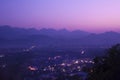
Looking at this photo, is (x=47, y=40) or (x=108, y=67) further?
(x=47, y=40)

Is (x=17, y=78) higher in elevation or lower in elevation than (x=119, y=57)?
lower

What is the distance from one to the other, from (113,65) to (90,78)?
870mm

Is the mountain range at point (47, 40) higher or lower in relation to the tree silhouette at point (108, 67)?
lower

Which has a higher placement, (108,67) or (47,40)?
(108,67)

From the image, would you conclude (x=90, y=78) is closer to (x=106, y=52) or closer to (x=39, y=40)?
(x=106, y=52)

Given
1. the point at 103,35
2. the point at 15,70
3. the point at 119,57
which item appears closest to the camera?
the point at 119,57

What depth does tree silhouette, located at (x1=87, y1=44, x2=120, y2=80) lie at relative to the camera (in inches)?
348

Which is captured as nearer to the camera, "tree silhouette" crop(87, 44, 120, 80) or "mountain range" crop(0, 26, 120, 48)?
"tree silhouette" crop(87, 44, 120, 80)

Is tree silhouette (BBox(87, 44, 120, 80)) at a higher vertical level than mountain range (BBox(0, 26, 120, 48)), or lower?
higher

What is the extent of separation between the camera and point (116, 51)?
9.52 metres

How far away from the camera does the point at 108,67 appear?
936cm

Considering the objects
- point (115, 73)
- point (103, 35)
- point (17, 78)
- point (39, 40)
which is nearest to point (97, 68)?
point (115, 73)

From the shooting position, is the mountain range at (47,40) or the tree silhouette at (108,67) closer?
the tree silhouette at (108,67)

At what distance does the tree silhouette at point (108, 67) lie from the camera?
885 cm
